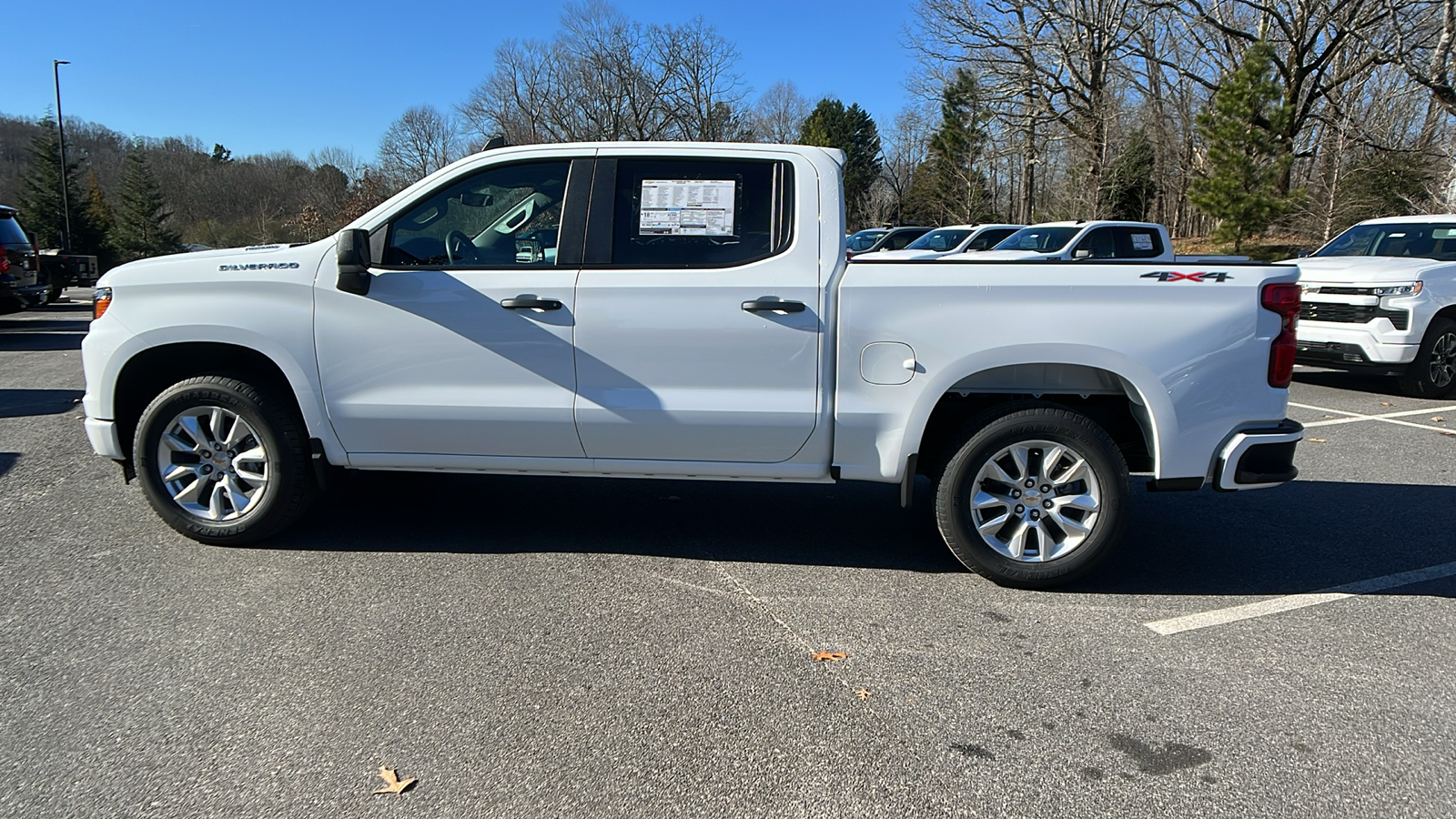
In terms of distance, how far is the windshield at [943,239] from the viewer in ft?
80.5

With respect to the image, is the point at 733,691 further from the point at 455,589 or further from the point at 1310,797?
the point at 1310,797

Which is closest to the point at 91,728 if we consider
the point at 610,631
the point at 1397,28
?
the point at 610,631

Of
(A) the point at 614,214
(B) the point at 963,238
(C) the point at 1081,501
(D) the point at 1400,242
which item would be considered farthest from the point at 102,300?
(B) the point at 963,238

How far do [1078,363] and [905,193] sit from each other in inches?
2165

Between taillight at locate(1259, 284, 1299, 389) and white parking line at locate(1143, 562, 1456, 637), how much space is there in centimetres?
97

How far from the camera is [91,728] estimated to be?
9.74 feet

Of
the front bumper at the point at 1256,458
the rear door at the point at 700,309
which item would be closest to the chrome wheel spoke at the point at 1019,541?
the front bumper at the point at 1256,458

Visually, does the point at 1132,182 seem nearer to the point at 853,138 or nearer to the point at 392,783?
the point at 853,138

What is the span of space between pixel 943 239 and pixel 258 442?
74.2 ft

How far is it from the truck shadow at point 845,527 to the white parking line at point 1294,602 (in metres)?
0.07

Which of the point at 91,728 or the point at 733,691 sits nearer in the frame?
the point at 91,728

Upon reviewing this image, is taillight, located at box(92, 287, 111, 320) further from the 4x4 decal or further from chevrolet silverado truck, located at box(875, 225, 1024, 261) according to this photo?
chevrolet silverado truck, located at box(875, 225, 1024, 261)

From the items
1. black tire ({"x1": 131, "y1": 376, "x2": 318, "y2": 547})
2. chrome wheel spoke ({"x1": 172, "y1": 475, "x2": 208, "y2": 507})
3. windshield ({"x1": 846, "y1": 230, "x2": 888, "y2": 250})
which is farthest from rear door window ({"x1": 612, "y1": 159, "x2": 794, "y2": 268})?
windshield ({"x1": 846, "y1": 230, "x2": 888, "y2": 250})

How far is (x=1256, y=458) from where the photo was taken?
4102 millimetres
